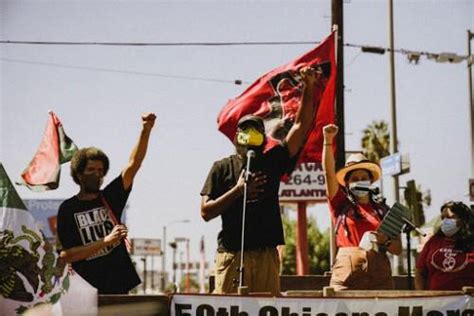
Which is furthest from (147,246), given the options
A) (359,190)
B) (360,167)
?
(359,190)

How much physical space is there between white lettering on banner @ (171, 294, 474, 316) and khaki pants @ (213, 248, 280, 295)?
2.43 ft

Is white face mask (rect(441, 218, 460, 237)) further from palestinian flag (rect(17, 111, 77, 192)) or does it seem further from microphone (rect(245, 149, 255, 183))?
palestinian flag (rect(17, 111, 77, 192))

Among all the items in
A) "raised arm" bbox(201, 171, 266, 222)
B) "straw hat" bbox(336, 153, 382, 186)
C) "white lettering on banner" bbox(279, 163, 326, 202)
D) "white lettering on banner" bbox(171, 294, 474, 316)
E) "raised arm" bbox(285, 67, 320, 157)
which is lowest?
"white lettering on banner" bbox(171, 294, 474, 316)

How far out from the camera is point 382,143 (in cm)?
5144

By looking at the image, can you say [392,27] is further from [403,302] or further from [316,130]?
[403,302]

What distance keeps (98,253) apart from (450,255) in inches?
108

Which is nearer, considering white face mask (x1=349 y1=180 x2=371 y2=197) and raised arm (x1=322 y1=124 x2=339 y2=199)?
raised arm (x1=322 y1=124 x2=339 y2=199)

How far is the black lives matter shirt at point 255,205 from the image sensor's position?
5605 millimetres

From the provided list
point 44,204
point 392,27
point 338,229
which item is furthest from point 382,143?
point 338,229

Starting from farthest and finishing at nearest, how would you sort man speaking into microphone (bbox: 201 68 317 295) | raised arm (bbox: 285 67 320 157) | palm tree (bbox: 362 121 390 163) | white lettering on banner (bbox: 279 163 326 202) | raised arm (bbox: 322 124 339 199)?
palm tree (bbox: 362 121 390 163)
white lettering on banner (bbox: 279 163 326 202)
raised arm (bbox: 322 124 339 199)
raised arm (bbox: 285 67 320 157)
man speaking into microphone (bbox: 201 68 317 295)

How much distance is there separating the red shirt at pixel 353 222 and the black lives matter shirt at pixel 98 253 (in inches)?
65.6

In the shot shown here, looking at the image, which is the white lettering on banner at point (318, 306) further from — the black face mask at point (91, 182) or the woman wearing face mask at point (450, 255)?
the woman wearing face mask at point (450, 255)

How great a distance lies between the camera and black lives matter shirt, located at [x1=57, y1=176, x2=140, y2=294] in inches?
215

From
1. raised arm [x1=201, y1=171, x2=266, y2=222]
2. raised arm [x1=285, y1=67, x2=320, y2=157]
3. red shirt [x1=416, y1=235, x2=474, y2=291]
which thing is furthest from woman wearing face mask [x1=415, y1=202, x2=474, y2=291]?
raised arm [x1=201, y1=171, x2=266, y2=222]
